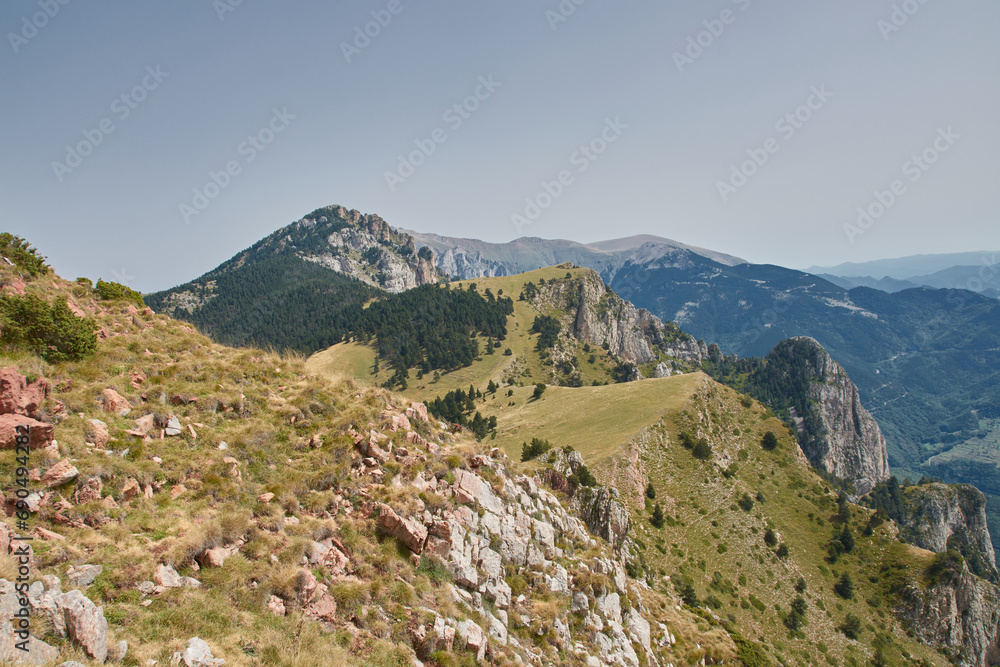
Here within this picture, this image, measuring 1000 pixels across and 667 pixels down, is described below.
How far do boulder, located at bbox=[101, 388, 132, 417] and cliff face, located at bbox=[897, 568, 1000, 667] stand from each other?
76.8 meters

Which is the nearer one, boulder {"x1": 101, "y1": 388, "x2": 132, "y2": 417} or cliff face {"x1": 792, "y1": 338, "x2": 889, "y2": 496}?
boulder {"x1": 101, "y1": 388, "x2": 132, "y2": 417}

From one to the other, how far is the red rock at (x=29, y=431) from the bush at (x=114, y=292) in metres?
14.8

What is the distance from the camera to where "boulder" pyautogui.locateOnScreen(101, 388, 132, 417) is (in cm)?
1419

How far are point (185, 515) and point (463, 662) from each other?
9.23 m

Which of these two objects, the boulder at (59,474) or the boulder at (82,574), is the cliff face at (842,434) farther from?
the boulder at (59,474)

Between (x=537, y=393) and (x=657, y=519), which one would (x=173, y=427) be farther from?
(x=537, y=393)

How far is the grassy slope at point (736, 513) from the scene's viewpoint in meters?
45.9

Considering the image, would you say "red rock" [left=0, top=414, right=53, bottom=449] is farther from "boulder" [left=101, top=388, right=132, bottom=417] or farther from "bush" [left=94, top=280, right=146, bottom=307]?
"bush" [left=94, top=280, right=146, bottom=307]

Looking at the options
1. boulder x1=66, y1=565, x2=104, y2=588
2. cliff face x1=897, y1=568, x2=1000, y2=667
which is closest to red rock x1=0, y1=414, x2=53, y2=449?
boulder x1=66, y1=565, x2=104, y2=588

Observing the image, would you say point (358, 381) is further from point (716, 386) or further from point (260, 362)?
point (716, 386)

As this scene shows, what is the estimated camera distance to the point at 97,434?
12.8 metres

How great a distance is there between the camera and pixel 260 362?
21641 millimetres

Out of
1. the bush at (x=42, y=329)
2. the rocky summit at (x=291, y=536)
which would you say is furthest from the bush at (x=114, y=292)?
the bush at (x=42, y=329)

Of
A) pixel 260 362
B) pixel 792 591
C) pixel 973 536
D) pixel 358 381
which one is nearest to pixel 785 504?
pixel 792 591
